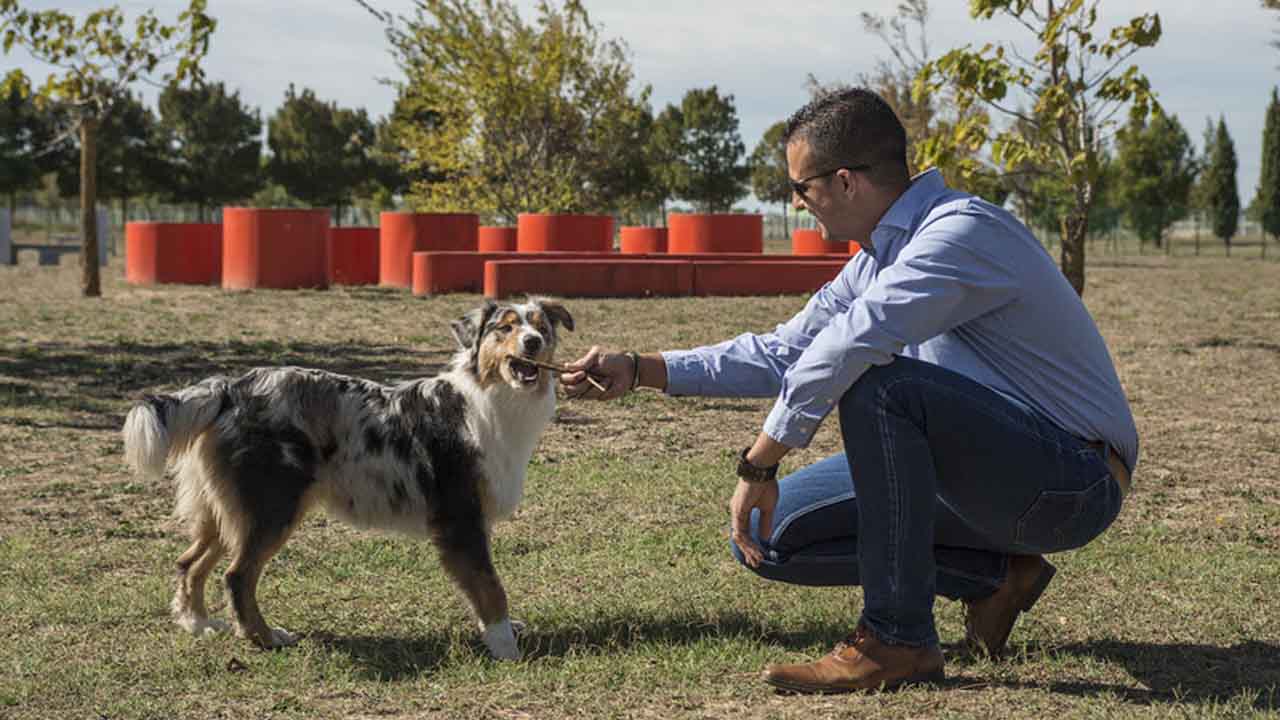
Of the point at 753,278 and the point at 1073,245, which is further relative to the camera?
the point at 753,278

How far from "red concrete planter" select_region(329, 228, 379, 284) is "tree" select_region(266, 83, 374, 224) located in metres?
38.1

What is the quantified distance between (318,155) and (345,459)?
60.7 m

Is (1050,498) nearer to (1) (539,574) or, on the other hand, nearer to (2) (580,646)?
(2) (580,646)

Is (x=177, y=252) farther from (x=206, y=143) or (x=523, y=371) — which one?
(x=206, y=143)

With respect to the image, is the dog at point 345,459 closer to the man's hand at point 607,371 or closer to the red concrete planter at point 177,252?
the man's hand at point 607,371

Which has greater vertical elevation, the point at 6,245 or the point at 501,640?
the point at 6,245

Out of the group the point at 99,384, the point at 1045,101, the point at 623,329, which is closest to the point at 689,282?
the point at 623,329

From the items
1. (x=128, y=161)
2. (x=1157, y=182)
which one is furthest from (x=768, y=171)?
(x=128, y=161)

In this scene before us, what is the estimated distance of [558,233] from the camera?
24.7 metres

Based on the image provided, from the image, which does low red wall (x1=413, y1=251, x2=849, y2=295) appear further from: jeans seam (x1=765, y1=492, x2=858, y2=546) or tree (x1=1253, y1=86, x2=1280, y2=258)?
tree (x1=1253, y1=86, x2=1280, y2=258)

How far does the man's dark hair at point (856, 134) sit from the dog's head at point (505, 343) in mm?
1515

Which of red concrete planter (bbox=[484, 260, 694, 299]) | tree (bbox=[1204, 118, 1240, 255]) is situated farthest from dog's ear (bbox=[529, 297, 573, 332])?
tree (bbox=[1204, 118, 1240, 255])

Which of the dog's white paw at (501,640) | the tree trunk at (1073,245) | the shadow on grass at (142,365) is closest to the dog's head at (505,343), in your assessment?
the dog's white paw at (501,640)

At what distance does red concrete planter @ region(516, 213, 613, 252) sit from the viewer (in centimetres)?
2475
